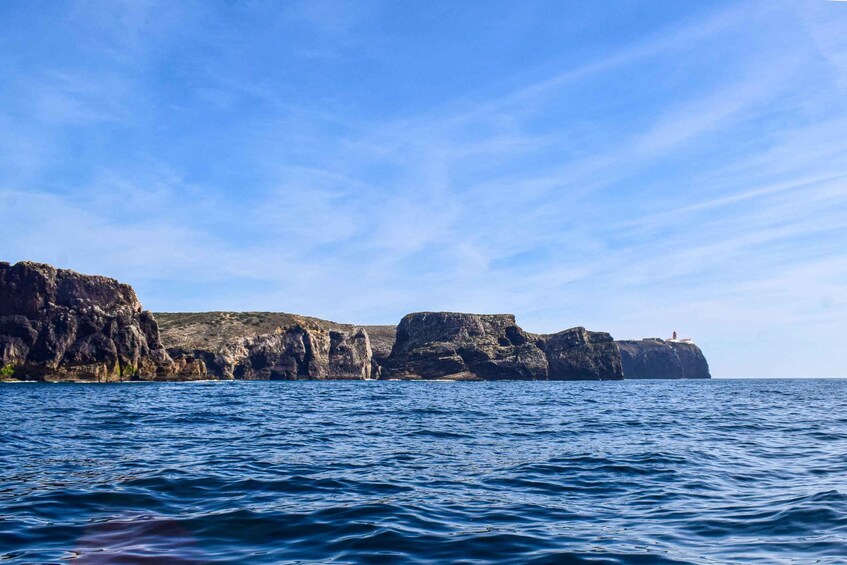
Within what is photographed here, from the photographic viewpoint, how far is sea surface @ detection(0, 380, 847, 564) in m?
8.99

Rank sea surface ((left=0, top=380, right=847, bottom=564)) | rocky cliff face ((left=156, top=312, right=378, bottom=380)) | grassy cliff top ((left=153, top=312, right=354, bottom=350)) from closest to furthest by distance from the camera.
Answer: sea surface ((left=0, top=380, right=847, bottom=564)) → rocky cliff face ((left=156, top=312, right=378, bottom=380)) → grassy cliff top ((left=153, top=312, right=354, bottom=350))

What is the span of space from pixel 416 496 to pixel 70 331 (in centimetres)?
12067

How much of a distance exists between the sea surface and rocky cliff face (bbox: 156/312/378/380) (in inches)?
6151

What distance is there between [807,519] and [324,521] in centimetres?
855

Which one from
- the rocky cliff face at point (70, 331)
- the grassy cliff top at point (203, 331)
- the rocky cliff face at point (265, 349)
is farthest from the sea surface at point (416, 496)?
the grassy cliff top at point (203, 331)

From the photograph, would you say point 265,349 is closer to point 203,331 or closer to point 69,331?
point 203,331

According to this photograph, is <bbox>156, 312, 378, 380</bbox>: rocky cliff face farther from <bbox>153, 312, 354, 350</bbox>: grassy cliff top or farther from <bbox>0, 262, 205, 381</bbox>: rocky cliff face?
<bbox>0, 262, 205, 381</bbox>: rocky cliff face

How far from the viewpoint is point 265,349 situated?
18425 cm

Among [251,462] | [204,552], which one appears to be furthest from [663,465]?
[204,552]

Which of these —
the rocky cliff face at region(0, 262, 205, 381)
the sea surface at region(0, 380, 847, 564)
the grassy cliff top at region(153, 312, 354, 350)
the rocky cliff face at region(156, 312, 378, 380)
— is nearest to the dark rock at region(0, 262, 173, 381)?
the rocky cliff face at region(0, 262, 205, 381)

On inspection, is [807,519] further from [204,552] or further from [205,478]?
[205,478]

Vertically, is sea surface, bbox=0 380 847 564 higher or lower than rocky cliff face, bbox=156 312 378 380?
lower

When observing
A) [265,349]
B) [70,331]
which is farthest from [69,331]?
[265,349]

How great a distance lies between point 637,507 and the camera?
39.4 feet
